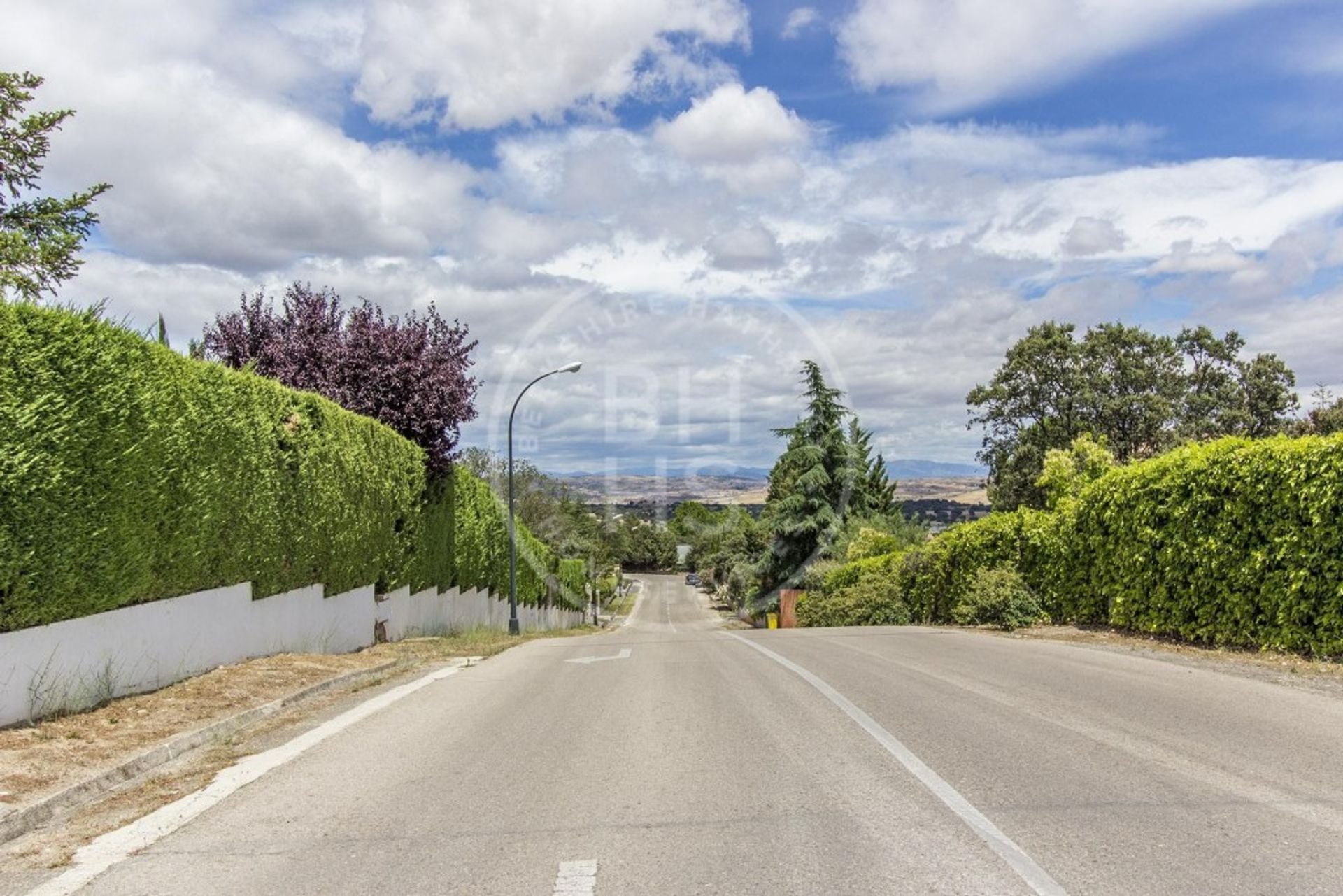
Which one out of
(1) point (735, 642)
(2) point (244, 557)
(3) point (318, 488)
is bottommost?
(1) point (735, 642)

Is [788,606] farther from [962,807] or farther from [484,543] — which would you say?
[962,807]

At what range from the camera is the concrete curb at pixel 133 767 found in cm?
571

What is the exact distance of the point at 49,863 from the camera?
5.12 meters

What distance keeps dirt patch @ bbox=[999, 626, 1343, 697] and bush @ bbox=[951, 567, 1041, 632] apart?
2.34 metres

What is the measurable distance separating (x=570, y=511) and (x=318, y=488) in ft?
273

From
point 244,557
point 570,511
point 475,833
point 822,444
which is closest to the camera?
point 475,833

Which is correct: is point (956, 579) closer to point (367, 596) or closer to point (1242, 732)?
point (367, 596)

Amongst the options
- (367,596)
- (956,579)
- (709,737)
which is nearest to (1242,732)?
(709,737)

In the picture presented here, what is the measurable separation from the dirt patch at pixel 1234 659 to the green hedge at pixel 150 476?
36.8ft

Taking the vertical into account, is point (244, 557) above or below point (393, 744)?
above

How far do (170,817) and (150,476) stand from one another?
4474mm

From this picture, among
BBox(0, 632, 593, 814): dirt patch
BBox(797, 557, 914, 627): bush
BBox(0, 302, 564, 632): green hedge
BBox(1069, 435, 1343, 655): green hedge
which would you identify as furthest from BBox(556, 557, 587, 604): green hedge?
BBox(0, 632, 593, 814): dirt patch

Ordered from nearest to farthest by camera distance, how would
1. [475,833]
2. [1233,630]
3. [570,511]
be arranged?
[475,833]
[1233,630]
[570,511]

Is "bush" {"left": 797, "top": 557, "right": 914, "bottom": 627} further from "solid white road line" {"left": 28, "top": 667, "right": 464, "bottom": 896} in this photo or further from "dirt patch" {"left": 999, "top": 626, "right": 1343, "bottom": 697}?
"solid white road line" {"left": 28, "top": 667, "right": 464, "bottom": 896}
